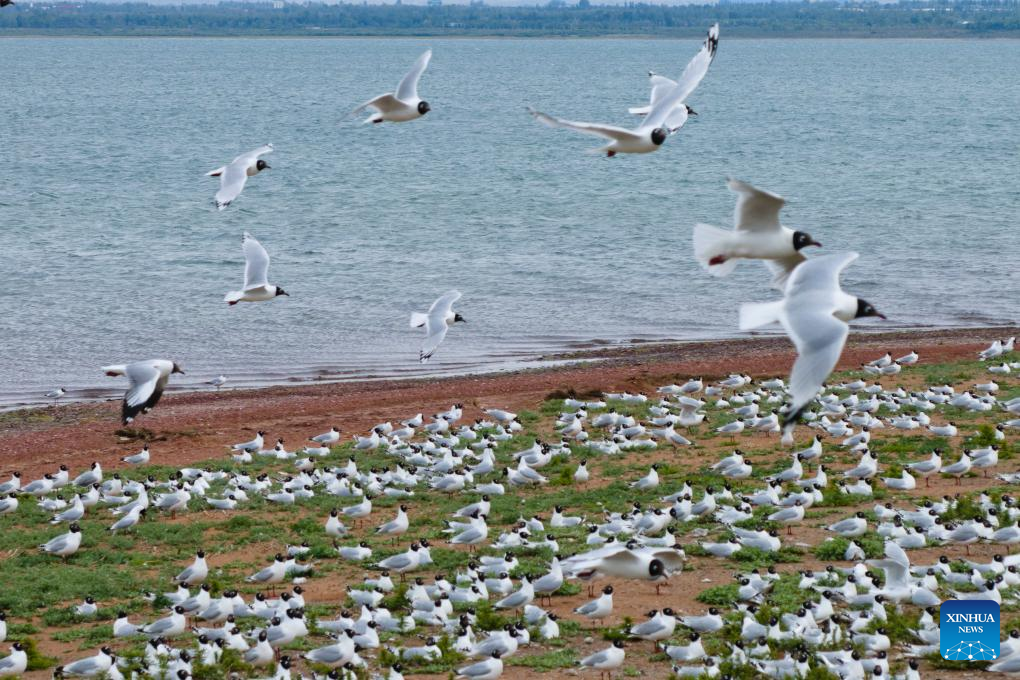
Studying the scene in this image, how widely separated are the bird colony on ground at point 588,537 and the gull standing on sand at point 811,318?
243 centimetres

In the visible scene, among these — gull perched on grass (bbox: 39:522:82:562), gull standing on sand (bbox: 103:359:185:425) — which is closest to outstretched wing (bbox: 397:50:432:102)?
gull standing on sand (bbox: 103:359:185:425)

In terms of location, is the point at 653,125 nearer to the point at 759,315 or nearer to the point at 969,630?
the point at 759,315

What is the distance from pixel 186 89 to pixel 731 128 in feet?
180

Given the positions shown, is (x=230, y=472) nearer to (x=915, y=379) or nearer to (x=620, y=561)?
(x=620, y=561)

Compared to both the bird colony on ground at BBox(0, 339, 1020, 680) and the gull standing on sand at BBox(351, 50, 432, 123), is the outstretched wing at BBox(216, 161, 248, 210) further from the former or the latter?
the bird colony on ground at BBox(0, 339, 1020, 680)

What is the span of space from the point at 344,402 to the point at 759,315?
1756 cm

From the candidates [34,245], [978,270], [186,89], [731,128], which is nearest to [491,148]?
[731,128]

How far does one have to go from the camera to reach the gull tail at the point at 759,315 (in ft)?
28.8

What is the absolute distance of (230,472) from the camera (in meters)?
19.7

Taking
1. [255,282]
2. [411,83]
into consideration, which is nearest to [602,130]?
[411,83]

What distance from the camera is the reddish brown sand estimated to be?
22.3 meters

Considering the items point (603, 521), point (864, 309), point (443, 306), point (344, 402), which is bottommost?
point (344, 402)

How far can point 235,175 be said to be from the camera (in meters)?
16.8

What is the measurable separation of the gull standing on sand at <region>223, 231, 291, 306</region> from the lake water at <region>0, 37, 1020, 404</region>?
2809 mm
